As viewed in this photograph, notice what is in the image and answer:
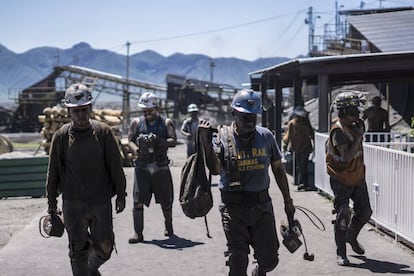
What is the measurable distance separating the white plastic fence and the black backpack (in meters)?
3.25

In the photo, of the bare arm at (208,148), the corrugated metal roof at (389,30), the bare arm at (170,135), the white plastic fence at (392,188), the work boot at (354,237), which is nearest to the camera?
the bare arm at (208,148)

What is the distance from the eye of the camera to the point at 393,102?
958 inches

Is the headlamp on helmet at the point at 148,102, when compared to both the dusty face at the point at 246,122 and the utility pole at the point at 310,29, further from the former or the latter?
the utility pole at the point at 310,29

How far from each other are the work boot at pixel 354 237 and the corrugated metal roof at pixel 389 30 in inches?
406

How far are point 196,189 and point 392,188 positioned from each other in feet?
12.9

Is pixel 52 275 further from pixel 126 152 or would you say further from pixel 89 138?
pixel 126 152

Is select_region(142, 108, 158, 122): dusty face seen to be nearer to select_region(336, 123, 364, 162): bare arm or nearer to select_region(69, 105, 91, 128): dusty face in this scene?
select_region(336, 123, 364, 162): bare arm

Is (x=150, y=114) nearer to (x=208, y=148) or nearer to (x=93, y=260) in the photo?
(x=93, y=260)

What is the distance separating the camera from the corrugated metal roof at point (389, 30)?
18.8 metres

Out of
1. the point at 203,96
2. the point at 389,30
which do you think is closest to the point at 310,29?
the point at 203,96

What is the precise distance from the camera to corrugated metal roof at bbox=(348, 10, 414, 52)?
61.6 ft

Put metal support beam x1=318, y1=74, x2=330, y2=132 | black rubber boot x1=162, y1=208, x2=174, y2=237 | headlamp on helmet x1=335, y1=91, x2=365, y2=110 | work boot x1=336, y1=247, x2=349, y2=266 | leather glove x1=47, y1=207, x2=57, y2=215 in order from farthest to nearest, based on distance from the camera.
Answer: metal support beam x1=318, y1=74, x2=330, y2=132 < black rubber boot x1=162, y1=208, x2=174, y2=237 < work boot x1=336, y1=247, x2=349, y2=266 < headlamp on helmet x1=335, y1=91, x2=365, y2=110 < leather glove x1=47, y1=207, x2=57, y2=215

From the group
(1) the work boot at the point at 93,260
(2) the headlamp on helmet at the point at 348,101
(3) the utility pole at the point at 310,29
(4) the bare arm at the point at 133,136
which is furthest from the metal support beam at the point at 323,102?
(3) the utility pole at the point at 310,29

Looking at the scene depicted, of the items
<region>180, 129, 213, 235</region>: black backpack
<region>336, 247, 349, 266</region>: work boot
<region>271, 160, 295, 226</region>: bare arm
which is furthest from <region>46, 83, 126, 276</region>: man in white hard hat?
<region>336, 247, 349, 266</region>: work boot
